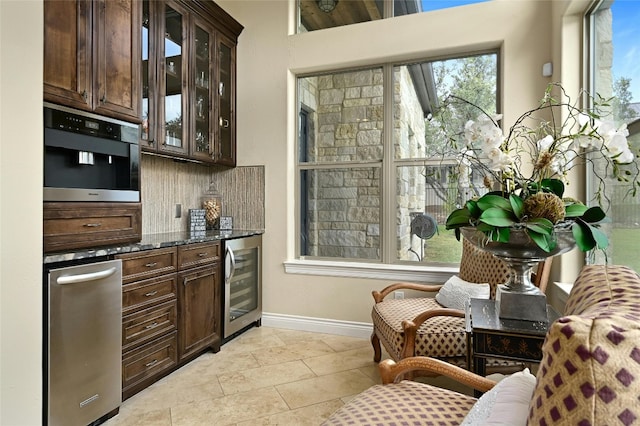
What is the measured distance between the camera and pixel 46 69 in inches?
70.7

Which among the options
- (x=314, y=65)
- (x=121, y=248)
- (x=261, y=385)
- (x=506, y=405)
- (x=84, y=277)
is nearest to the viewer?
(x=506, y=405)

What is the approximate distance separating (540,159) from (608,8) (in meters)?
1.63

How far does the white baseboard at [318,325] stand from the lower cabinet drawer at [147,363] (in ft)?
3.91

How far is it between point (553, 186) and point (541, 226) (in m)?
0.30

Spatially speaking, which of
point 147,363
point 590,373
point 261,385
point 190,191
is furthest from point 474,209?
point 190,191

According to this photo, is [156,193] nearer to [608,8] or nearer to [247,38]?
[247,38]

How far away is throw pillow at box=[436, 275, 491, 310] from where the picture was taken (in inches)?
93.3

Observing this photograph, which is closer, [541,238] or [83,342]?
[541,238]

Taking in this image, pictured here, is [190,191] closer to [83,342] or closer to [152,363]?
[152,363]

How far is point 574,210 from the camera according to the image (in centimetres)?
138

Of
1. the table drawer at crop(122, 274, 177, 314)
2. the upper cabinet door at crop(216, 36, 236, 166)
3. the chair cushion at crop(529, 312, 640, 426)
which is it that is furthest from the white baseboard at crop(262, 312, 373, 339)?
the chair cushion at crop(529, 312, 640, 426)

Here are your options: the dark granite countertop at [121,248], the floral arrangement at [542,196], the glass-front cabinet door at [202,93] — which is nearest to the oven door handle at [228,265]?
the dark granite countertop at [121,248]

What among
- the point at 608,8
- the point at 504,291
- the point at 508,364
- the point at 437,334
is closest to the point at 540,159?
the point at 504,291

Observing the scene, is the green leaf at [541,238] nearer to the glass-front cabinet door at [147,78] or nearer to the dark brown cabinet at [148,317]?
the dark brown cabinet at [148,317]
